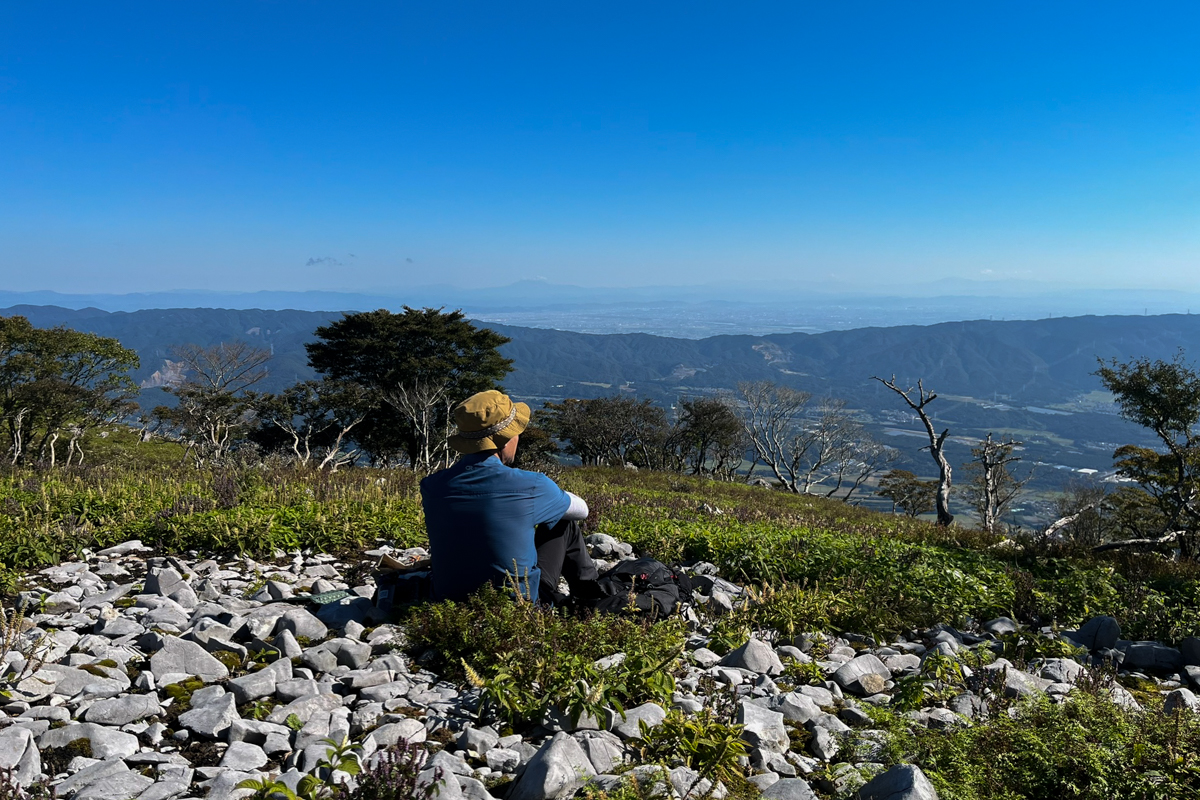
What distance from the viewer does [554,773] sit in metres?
2.57

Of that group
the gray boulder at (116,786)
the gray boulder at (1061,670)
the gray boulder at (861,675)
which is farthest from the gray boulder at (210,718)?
the gray boulder at (1061,670)

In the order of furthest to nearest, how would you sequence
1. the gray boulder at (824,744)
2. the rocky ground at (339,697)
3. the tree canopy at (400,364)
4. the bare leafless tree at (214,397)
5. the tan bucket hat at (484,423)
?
the tree canopy at (400,364) → the bare leafless tree at (214,397) → the tan bucket hat at (484,423) → the gray boulder at (824,744) → the rocky ground at (339,697)

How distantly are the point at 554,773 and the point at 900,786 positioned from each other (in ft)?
4.38

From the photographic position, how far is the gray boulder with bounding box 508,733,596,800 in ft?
8.38

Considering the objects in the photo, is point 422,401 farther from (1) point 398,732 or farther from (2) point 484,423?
(1) point 398,732

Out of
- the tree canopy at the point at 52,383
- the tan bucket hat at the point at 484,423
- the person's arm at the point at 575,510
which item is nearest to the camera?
the tan bucket hat at the point at 484,423

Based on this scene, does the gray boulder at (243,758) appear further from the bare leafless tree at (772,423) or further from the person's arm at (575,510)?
the bare leafless tree at (772,423)

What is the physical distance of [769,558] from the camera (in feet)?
22.4

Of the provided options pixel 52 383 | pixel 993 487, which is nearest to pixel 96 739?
pixel 52 383

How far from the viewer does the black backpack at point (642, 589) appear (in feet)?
15.8

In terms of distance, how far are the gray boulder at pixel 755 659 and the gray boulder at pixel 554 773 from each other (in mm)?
1830

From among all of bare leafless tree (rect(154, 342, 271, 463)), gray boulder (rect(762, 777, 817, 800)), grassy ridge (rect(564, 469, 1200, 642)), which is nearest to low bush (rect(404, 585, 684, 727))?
gray boulder (rect(762, 777, 817, 800))

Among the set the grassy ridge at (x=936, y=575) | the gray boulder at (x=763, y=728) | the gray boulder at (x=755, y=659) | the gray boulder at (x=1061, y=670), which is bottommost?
the grassy ridge at (x=936, y=575)

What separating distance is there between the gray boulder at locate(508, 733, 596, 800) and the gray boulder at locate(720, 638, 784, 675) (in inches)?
72.0
